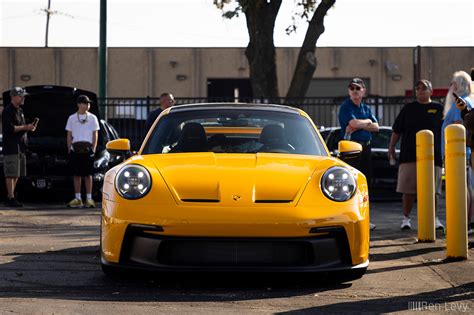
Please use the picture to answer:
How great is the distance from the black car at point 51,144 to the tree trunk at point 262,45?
27.6 feet

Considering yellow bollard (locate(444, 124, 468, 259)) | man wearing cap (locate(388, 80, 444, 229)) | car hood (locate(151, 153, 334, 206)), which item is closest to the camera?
car hood (locate(151, 153, 334, 206))

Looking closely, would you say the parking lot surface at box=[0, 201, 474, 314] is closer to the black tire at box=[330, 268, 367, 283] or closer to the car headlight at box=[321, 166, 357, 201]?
the black tire at box=[330, 268, 367, 283]

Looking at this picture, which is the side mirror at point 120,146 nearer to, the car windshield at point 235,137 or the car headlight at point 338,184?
the car windshield at point 235,137

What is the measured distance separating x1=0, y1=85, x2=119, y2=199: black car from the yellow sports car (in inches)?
330

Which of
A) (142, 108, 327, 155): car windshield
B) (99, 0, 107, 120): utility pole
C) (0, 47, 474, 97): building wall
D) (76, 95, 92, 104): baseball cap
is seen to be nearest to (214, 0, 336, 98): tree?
(99, 0, 107, 120): utility pole

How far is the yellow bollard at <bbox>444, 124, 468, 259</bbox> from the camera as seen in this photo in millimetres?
8367

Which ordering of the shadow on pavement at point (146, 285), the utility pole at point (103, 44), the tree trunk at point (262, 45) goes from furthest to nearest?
the tree trunk at point (262, 45)
the utility pole at point (103, 44)
the shadow on pavement at point (146, 285)

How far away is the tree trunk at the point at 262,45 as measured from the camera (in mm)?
23812

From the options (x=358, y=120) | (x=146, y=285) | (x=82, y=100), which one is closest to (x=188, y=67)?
(x=82, y=100)

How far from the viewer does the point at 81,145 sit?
1516cm

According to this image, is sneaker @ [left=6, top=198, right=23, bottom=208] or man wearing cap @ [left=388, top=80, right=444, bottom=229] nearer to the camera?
man wearing cap @ [left=388, top=80, right=444, bottom=229]

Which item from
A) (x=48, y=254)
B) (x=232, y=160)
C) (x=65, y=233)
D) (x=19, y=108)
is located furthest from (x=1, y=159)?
(x=232, y=160)

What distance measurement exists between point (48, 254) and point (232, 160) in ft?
7.19

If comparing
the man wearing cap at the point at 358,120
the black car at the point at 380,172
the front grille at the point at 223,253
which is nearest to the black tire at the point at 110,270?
the front grille at the point at 223,253
